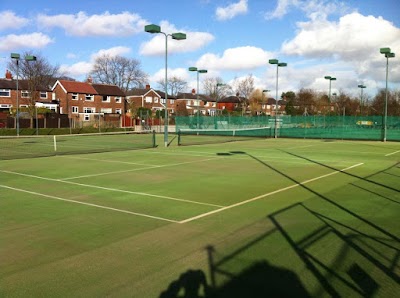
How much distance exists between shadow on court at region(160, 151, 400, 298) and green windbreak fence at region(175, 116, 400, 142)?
3120cm

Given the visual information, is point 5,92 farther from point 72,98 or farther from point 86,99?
point 86,99

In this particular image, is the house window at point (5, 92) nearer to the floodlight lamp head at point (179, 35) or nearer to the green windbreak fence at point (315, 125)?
the green windbreak fence at point (315, 125)

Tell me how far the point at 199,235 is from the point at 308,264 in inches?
84.6

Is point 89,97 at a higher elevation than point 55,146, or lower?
higher

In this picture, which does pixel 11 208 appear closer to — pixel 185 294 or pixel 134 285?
pixel 134 285

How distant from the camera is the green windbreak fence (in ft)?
133

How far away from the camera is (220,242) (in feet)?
22.4

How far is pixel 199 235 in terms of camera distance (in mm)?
7262

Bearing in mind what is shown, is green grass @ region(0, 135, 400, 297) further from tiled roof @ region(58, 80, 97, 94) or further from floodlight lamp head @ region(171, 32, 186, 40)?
tiled roof @ region(58, 80, 97, 94)

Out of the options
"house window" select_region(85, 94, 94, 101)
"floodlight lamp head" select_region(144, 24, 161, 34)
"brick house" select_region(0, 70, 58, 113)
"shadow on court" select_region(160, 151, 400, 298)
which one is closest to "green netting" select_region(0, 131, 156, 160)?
"floodlight lamp head" select_region(144, 24, 161, 34)

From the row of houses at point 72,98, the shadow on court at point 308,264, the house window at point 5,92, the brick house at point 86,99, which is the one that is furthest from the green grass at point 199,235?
the house window at point 5,92

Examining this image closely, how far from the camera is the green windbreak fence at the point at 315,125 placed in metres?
40.7

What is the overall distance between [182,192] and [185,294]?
665cm

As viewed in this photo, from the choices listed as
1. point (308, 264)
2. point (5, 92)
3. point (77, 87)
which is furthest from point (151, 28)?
point (77, 87)
